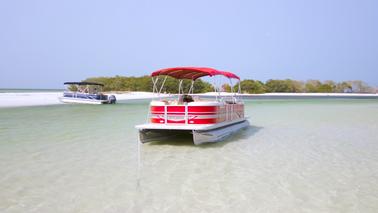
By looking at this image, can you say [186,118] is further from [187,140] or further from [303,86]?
[303,86]

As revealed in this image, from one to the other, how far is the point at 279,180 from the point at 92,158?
4.20m

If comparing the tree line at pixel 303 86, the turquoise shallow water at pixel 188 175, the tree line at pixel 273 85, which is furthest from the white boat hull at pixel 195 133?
the tree line at pixel 303 86

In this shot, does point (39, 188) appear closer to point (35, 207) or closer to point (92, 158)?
point (35, 207)

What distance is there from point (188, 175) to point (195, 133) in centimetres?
294

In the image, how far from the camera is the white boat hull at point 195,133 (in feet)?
30.1

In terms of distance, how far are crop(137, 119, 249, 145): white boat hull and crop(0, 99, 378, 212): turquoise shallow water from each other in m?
0.27

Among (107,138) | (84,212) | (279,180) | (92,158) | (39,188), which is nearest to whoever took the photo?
(84,212)

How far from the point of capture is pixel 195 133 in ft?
Answer: 29.9

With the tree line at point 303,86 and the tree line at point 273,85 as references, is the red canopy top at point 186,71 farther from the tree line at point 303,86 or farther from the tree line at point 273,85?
the tree line at point 303,86

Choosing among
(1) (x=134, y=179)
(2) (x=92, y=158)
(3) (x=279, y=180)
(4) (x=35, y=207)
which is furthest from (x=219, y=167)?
(4) (x=35, y=207)

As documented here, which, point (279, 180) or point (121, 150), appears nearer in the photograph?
point (279, 180)

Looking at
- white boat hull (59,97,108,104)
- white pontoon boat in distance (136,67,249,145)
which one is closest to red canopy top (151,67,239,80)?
white pontoon boat in distance (136,67,249,145)

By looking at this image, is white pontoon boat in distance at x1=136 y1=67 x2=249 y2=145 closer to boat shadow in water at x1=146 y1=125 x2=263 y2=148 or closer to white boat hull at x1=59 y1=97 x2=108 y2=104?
boat shadow in water at x1=146 y1=125 x2=263 y2=148

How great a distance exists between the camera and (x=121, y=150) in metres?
8.73
